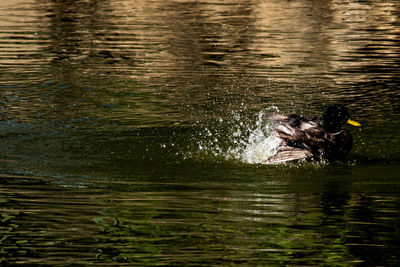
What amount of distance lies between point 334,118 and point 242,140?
69.7 inches

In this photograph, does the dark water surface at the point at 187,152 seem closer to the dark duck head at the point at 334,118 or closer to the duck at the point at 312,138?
the duck at the point at 312,138

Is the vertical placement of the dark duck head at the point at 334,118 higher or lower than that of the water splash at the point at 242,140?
higher

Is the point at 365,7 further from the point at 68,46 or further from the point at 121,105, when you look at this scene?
the point at 121,105

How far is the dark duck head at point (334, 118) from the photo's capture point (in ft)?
40.7

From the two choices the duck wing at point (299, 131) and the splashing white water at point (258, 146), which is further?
the splashing white water at point (258, 146)

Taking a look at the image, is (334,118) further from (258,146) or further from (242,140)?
(242,140)

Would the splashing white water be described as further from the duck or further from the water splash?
the duck

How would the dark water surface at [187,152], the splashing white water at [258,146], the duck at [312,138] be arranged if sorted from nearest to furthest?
the dark water surface at [187,152] < the duck at [312,138] < the splashing white water at [258,146]

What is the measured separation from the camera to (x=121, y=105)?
628 inches

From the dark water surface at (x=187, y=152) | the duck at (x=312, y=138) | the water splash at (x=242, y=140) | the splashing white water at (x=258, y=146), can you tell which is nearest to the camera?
the dark water surface at (x=187, y=152)

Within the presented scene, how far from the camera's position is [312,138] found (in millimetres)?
12234

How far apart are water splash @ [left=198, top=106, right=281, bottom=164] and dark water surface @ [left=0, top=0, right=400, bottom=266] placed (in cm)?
5

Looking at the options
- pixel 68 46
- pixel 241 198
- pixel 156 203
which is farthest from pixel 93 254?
pixel 68 46

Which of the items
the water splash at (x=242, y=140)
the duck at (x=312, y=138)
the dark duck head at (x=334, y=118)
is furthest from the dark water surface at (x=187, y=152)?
the dark duck head at (x=334, y=118)
